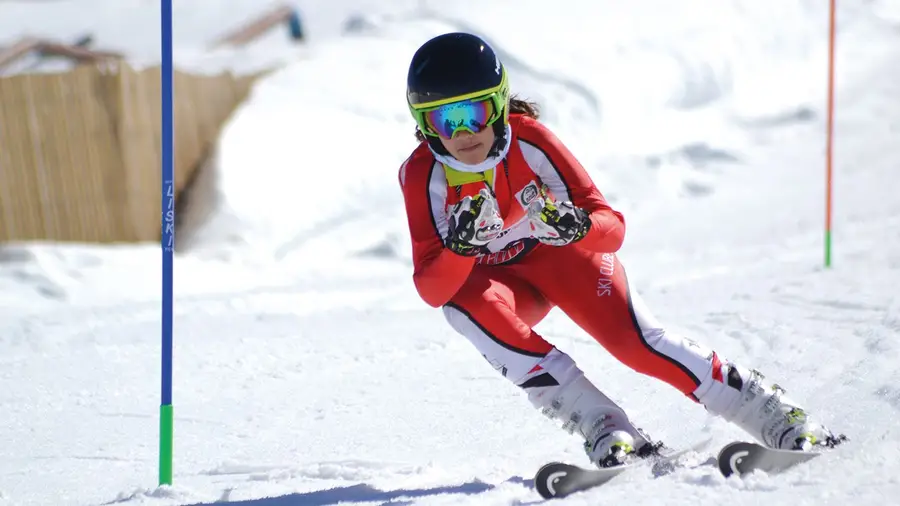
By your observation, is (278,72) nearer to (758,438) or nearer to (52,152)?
(52,152)

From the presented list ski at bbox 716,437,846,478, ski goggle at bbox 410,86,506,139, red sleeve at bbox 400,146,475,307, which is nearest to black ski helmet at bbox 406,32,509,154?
ski goggle at bbox 410,86,506,139

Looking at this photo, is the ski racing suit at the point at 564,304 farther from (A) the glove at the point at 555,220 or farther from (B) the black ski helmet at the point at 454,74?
(B) the black ski helmet at the point at 454,74

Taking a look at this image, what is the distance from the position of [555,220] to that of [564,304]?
53 cm

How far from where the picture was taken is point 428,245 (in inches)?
131

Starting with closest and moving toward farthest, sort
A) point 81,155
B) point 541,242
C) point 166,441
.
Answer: point 541,242, point 166,441, point 81,155

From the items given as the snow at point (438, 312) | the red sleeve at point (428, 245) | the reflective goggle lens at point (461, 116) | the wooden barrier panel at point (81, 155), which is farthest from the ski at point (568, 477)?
the wooden barrier panel at point (81, 155)

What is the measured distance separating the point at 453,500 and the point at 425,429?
1363 millimetres

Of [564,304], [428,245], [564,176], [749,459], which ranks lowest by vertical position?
[749,459]

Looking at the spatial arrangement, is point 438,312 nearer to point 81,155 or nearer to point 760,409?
point 760,409

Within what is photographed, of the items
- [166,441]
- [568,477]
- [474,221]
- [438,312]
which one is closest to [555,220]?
[474,221]

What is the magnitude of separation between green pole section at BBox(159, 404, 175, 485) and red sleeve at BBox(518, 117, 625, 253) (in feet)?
5.02

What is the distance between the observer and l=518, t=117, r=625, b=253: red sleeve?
10.9 feet

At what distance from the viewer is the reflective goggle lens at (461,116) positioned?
3270mm

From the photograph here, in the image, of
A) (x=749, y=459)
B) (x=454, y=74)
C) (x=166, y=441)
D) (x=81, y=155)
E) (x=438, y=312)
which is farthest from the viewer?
(x=81, y=155)
